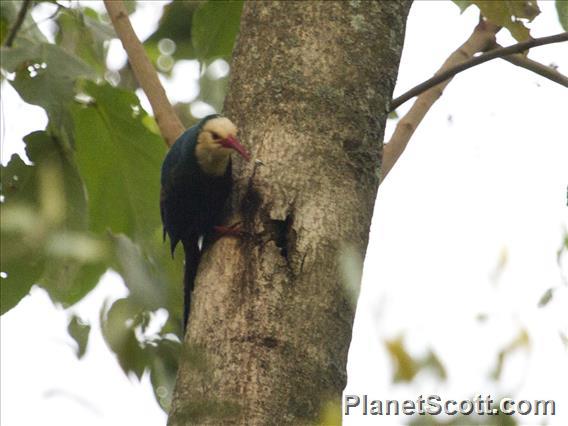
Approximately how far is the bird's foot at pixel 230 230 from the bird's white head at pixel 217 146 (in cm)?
19

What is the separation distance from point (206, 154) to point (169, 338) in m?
1.88

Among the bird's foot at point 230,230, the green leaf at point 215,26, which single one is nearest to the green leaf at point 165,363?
the bird's foot at point 230,230

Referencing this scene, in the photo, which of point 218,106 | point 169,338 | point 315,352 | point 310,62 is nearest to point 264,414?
point 315,352

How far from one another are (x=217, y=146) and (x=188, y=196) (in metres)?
0.54

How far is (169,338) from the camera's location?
138 centimetres

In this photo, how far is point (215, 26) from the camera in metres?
3.41

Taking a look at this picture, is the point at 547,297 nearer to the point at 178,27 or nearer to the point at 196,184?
the point at 196,184

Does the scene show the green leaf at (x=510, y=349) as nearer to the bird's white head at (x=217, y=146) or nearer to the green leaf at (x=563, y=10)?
the bird's white head at (x=217, y=146)

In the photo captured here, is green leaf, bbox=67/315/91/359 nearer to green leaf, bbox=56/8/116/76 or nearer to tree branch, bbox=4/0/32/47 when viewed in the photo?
tree branch, bbox=4/0/32/47

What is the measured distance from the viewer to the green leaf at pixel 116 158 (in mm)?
2943

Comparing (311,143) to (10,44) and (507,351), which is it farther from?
(507,351)

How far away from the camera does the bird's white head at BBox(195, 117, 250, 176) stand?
105 inches

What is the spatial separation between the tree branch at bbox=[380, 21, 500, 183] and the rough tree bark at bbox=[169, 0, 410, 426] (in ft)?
0.87

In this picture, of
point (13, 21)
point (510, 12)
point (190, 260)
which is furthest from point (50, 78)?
point (510, 12)
